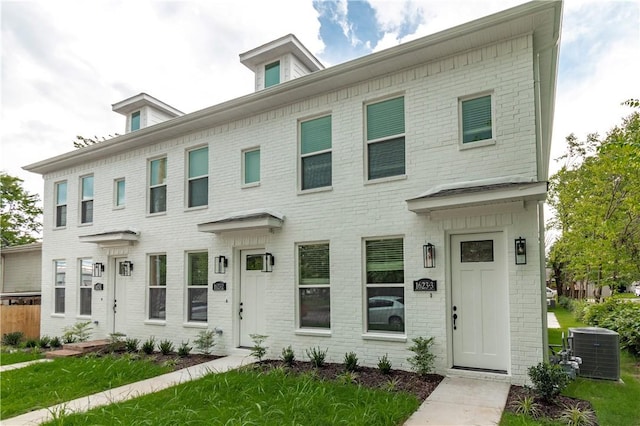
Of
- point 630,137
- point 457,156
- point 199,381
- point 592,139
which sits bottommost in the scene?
point 199,381

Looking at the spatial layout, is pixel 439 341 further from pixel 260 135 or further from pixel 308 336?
pixel 260 135

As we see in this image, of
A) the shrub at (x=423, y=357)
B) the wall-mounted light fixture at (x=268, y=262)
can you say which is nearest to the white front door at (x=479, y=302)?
the shrub at (x=423, y=357)

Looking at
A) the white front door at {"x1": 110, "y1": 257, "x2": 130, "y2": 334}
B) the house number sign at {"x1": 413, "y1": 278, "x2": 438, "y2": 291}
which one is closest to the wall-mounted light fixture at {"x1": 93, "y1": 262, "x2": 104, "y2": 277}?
the white front door at {"x1": 110, "y1": 257, "x2": 130, "y2": 334}

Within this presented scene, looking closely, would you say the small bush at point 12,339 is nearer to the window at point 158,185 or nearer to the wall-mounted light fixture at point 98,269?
the wall-mounted light fixture at point 98,269

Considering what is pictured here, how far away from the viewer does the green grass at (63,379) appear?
20.3ft

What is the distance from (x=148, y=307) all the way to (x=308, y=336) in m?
5.12

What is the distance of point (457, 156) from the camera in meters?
7.10

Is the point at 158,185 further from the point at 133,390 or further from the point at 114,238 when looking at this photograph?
the point at 133,390

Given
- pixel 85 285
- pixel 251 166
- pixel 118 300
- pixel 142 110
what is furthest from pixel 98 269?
pixel 251 166

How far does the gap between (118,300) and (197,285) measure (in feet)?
10.4

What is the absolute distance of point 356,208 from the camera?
8023 millimetres

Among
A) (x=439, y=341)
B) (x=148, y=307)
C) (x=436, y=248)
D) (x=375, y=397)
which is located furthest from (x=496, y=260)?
(x=148, y=307)

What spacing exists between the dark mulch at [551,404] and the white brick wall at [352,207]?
55 centimetres

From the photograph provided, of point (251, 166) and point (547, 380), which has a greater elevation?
point (251, 166)
